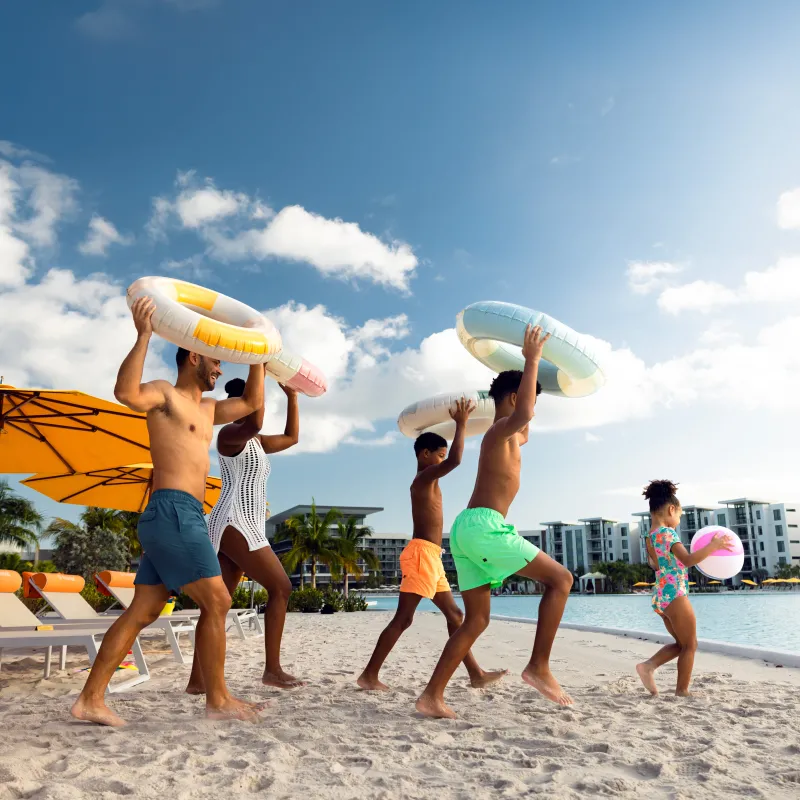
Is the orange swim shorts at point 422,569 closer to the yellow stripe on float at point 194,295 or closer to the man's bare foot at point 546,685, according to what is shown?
the man's bare foot at point 546,685

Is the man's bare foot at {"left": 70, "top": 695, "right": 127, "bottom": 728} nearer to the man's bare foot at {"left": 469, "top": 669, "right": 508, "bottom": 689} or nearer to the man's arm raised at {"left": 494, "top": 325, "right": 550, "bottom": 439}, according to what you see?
the man's bare foot at {"left": 469, "top": 669, "right": 508, "bottom": 689}

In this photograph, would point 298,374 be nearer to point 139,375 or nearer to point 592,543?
point 139,375

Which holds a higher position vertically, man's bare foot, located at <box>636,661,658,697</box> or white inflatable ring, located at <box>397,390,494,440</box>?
white inflatable ring, located at <box>397,390,494,440</box>

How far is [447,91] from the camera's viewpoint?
12039 millimetres

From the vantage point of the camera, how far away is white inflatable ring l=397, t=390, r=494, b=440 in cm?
530

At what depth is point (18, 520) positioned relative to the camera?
4862cm

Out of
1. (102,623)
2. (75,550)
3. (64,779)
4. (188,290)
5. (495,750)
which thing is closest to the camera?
(64,779)

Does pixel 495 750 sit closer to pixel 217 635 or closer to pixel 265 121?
pixel 217 635

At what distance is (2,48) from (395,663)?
402 inches

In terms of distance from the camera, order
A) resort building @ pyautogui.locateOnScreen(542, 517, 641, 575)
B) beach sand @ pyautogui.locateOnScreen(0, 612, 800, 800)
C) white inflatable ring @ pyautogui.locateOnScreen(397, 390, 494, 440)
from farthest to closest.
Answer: resort building @ pyautogui.locateOnScreen(542, 517, 641, 575) < white inflatable ring @ pyautogui.locateOnScreen(397, 390, 494, 440) < beach sand @ pyautogui.locateOnScreen(0, 612, 800, 800)

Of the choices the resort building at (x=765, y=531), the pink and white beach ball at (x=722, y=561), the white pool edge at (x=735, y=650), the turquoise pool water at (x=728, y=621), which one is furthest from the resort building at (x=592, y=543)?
the pink and white beach ball at (x=722, y=561)

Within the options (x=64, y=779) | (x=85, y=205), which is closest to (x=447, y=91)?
(x=85, y=205)

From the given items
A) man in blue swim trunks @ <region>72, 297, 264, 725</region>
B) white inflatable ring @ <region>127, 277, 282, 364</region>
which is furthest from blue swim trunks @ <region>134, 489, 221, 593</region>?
white inflatable ring @ <region>127, 277, 282, 364</region>

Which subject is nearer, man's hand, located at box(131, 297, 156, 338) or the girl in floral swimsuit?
man's hand, located at box(131, 297, 156, 338)
